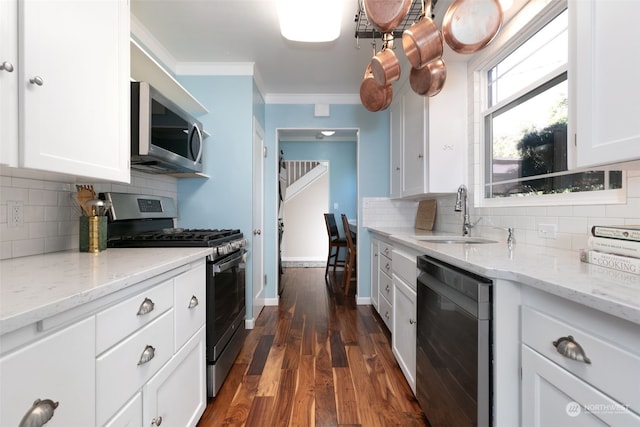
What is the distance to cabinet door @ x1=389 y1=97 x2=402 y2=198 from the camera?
3010 millimetres

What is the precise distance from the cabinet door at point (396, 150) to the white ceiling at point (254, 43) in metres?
0.53

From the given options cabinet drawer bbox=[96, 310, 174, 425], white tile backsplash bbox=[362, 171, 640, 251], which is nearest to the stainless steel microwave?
cabinet drawer bbox=[96, 310, 174, 425]

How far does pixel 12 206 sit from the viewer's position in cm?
119

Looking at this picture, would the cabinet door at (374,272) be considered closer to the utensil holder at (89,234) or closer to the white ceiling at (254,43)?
the white ceiling at (254,43)

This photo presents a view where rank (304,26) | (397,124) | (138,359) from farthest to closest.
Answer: (397,124)
(304,26)
(138,359)

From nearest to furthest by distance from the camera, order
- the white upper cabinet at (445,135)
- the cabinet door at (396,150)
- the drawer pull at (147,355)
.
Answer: the drawer pull at (147,355) < the white upper cabinet at (445,135) < the cabinet door at (396,150)

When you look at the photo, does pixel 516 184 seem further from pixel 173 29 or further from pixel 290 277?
pixel 290 277

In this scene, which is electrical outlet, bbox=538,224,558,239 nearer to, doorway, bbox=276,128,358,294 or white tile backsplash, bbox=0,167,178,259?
white tile backsplash, bbox=0,167,178,259

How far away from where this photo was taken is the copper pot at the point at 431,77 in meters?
1.78

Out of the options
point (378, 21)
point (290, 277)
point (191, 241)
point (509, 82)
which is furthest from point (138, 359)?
point (290, 277)

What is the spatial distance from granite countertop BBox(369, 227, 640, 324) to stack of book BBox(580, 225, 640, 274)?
0.03 meters

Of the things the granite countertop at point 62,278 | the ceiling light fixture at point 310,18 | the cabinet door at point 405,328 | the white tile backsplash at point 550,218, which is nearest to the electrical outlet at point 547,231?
the white tile backsplash at point 550,218

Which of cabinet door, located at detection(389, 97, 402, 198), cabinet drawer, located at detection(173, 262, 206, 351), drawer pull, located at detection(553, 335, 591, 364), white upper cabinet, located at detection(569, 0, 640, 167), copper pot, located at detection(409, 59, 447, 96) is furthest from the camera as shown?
cabinet door, located at detection(389, 97, 402, 198)

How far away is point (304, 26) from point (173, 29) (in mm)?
1154
